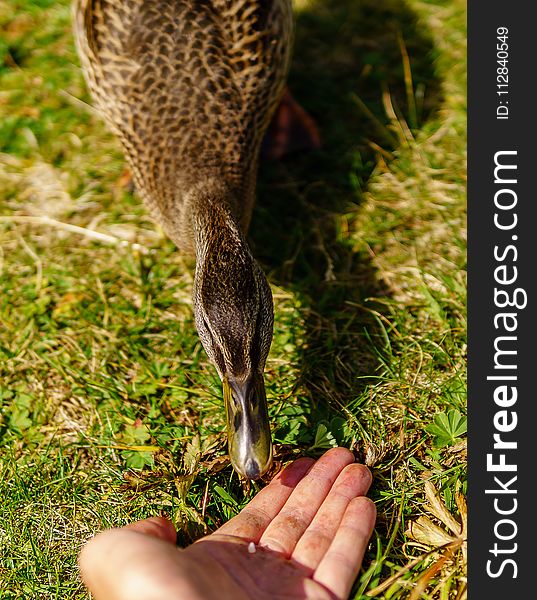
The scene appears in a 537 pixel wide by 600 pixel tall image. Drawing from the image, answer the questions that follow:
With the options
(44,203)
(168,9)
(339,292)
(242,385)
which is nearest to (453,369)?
(339,292)

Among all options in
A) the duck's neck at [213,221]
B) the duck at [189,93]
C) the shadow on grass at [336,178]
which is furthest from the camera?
the shadow on grass at [336,178]

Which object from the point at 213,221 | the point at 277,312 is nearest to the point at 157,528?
the point at 213,221

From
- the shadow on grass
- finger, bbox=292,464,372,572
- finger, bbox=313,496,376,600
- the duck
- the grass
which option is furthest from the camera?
the shadow on grass

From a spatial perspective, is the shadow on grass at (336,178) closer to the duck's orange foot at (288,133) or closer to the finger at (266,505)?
the duck's orange foot at (288,133)

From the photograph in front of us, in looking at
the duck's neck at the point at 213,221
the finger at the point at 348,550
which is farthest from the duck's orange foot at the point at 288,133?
the finger at the point at 348,550

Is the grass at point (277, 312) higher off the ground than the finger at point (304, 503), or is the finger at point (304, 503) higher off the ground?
the grass at point (277, 312)

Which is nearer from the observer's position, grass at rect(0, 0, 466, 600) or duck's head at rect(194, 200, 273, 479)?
duck's head at rect(194, 200, 273, 479)

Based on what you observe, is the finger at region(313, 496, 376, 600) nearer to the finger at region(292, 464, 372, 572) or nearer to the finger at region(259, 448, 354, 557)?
the finger at region(292, 464, 372, 572)

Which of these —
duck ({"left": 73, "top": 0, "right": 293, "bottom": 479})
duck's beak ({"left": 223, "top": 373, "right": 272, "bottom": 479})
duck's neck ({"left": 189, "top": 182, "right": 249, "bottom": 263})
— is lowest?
duck's beak ({"left": 223, "top": 373, "right": 272, "bottom": 479})

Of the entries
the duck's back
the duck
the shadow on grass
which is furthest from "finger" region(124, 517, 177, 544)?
the duck's back
